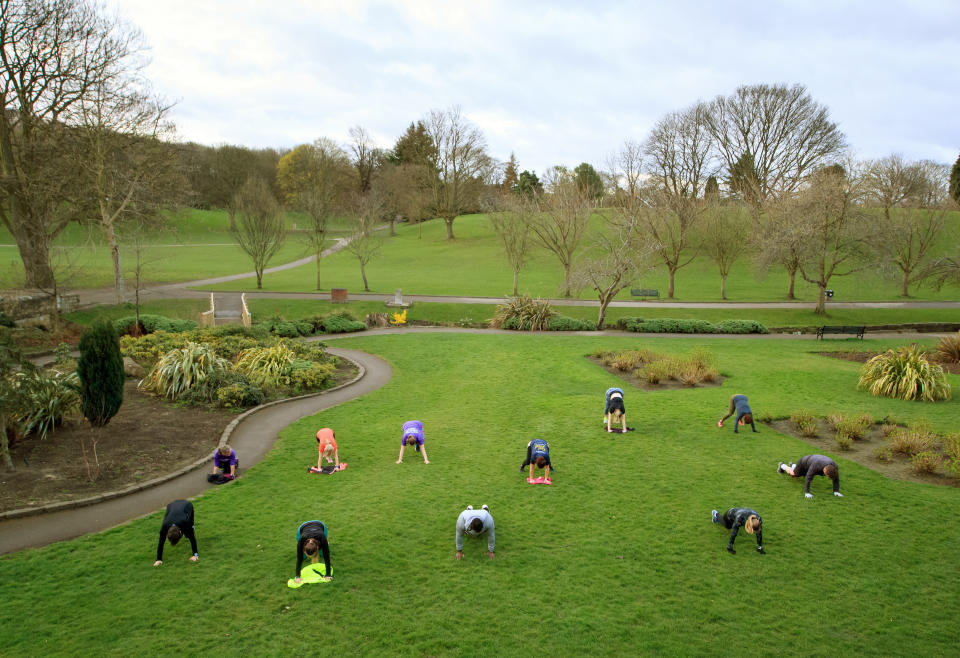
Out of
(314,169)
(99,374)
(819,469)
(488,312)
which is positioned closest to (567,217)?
(488,312)

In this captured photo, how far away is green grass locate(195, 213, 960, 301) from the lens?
141ft

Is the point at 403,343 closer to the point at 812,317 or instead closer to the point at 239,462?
the point at 239,462

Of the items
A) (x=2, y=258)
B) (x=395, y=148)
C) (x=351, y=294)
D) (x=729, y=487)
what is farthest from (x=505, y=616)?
(x=395, y=148)

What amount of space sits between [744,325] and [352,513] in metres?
27.5

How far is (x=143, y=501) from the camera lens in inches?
408

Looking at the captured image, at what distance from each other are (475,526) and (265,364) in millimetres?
12672

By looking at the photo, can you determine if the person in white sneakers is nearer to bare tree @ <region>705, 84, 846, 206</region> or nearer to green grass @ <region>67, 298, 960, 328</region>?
green grass @ <region>67, 298, 960, 328</region>

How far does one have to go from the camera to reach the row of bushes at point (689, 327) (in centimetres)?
3077

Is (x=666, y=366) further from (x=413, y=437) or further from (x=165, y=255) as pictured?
(x=165, y=255)

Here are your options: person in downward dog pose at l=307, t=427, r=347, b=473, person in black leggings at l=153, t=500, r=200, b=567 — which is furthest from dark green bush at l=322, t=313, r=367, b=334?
person in black leggings at l=153, t=500, r=200, b=567

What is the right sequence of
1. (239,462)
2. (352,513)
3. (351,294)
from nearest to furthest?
(352,513), (239,462), (351,294)

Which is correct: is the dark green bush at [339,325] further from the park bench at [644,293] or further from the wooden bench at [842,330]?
the wooden bench at [842,330]

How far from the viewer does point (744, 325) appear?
31.0 meters

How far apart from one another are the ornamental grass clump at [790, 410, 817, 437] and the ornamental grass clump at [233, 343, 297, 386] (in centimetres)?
1531
